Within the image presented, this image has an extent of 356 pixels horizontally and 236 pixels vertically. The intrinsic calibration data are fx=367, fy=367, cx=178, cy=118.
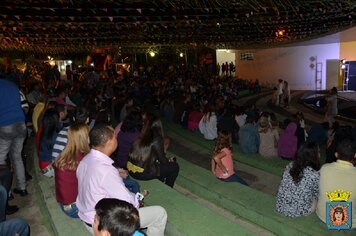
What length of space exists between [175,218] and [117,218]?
222 centimetres

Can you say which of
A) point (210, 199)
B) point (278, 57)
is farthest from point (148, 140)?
point (278, 57)

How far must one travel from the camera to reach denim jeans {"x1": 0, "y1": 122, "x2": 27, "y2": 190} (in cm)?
511

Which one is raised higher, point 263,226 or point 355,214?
point 355,214

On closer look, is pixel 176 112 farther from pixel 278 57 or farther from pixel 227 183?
pixel 278 57

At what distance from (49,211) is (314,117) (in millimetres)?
15442

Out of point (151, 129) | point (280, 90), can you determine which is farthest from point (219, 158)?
point (280, 90)

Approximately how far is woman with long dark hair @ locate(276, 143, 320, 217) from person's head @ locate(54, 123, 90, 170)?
2.51 meters

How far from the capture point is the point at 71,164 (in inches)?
160

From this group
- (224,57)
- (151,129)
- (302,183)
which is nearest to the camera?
(302,183)

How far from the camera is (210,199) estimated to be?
6.09m

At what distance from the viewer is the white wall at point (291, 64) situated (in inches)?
969

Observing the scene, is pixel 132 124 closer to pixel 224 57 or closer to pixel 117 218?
pixel 117 218

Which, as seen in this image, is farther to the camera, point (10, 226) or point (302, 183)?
point (302, 183)

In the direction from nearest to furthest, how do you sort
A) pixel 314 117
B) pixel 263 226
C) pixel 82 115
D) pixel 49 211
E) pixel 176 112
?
pixel 49 211, pixel 263 226, pixel 82 115, pixel 176 112, pixel 314 117
